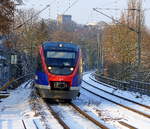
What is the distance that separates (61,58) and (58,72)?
88 centimetres

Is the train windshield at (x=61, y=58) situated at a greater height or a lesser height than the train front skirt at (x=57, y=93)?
greater

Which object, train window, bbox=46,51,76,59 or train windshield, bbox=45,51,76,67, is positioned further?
train window, bbox=46,51,76,59

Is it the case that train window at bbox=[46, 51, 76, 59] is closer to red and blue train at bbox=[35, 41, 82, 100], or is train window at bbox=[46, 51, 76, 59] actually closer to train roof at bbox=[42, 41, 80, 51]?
red and blue train at bbox=[35, 41, 82, 100]

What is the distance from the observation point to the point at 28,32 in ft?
228

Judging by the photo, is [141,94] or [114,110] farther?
[141,94]

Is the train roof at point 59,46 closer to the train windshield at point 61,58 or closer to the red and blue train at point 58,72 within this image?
the red and blue train at point 58,72

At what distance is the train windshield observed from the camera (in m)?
19.9

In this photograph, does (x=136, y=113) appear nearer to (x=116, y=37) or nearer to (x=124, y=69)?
(x=124, y=69)

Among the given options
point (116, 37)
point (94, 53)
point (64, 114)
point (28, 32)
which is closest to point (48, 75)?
point (64, 114)

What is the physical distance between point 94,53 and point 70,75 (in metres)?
94.8

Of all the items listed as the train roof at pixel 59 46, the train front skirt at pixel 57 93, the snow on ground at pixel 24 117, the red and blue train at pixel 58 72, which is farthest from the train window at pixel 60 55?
the snow on ground at pixel 24 117

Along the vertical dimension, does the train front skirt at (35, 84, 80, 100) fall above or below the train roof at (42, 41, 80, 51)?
below

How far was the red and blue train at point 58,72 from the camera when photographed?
19.5 meters

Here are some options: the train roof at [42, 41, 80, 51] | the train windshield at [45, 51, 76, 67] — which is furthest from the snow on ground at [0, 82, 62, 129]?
the train roof at [42, 41, 80, 51]
